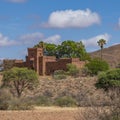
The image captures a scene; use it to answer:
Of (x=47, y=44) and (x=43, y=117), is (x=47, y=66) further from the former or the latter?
(x=43, y=117)

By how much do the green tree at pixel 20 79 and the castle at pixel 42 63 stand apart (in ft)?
122

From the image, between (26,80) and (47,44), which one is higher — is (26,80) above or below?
below

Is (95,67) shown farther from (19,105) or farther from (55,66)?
(19,105)

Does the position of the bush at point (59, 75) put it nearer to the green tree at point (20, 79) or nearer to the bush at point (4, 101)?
the green tree at point (20, 79)

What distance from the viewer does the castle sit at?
3536 inches

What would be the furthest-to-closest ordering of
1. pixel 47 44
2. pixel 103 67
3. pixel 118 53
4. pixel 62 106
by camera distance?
1. pixel 118 53
2. pixel 47 44
3. pixel 103 67
4. pixel 62 106

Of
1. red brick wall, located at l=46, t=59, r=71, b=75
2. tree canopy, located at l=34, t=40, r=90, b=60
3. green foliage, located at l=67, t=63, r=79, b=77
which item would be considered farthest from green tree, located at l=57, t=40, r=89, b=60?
green foliage, located at l=67, t=63, r=79, b=77

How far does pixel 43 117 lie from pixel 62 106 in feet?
37.3

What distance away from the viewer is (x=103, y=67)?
86375mm

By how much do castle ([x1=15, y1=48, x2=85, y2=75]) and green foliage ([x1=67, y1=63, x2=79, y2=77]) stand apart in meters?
3.44

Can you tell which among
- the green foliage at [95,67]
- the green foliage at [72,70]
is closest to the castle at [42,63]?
the green foliage at [72,70]

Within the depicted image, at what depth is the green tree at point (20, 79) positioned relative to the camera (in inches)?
1988

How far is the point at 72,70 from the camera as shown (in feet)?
268

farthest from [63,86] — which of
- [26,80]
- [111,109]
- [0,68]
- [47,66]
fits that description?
[111,109]
